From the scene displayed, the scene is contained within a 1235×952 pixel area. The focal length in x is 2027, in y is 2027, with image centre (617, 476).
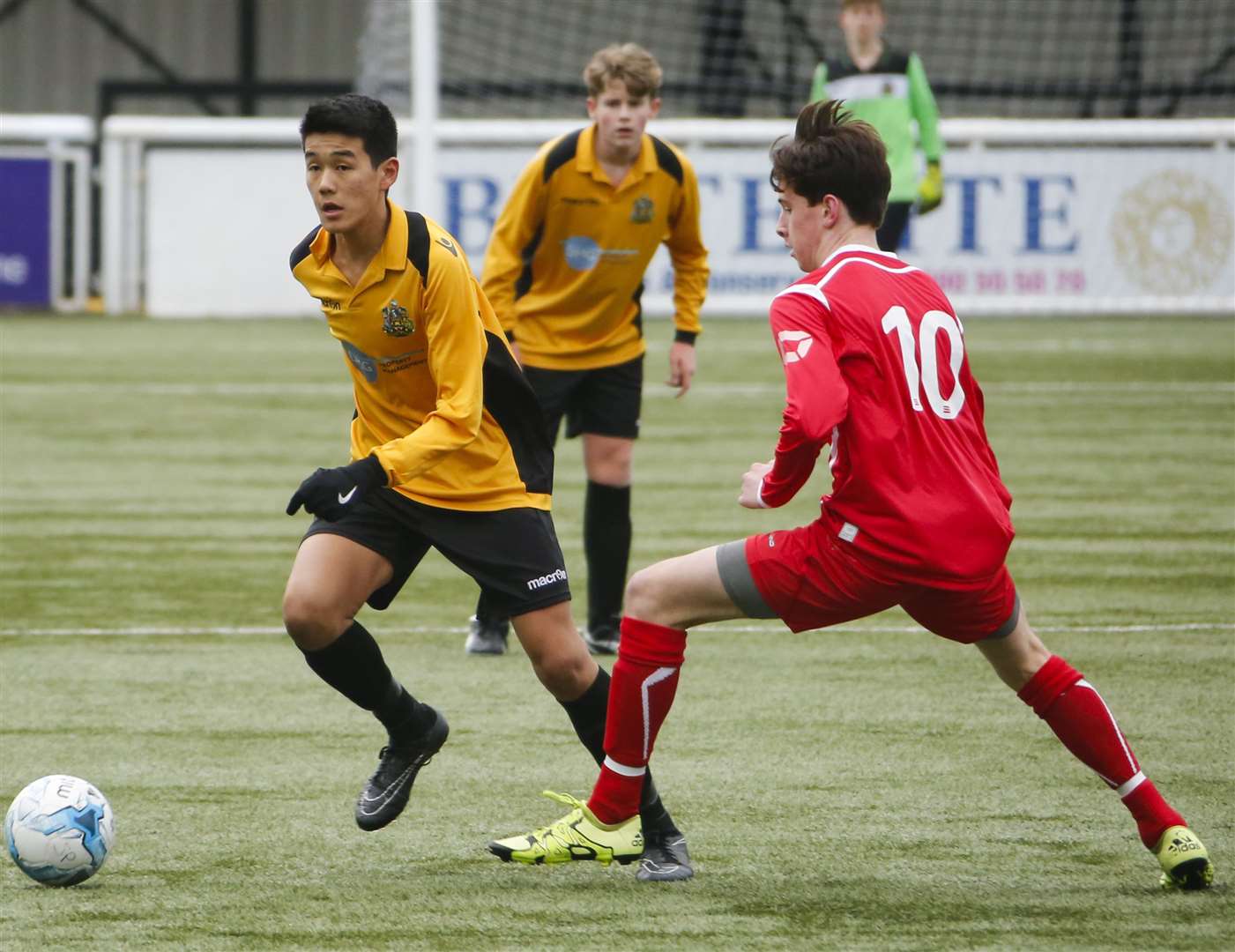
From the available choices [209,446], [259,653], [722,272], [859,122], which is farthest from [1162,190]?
[859,122]

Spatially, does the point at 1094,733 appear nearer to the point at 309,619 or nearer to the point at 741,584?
the point at 741,584

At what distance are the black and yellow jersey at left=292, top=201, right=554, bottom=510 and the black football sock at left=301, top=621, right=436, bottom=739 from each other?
0.35 meters

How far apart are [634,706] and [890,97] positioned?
7811 millimetres

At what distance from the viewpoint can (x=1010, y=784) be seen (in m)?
4.91

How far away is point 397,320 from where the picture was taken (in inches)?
167

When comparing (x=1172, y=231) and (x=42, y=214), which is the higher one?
(x=1172, y=231)

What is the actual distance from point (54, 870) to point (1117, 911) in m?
2.07

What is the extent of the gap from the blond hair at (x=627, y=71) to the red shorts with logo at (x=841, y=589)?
268 cm

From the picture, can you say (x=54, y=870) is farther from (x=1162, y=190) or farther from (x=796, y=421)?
(x=1162, y=190)

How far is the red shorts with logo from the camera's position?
12.8 feet

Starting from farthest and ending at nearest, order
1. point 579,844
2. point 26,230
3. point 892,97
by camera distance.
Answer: point 26,230, point 892,97, point 579,844

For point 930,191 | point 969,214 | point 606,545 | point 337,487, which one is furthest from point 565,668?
point 969,214

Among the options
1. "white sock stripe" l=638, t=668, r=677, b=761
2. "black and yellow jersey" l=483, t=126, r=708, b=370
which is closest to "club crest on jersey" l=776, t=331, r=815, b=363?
"white sock stripe" l=638, t=668, r=677, b=761

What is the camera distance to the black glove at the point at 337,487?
152 inches
